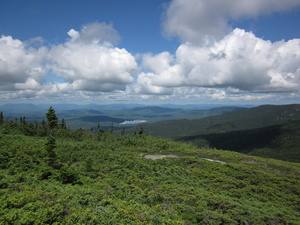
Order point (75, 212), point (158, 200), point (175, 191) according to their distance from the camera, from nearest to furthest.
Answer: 1. point (75, 212)
2. point (158, 200)
3. point (175, 191)

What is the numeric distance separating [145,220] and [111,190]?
10078 mm

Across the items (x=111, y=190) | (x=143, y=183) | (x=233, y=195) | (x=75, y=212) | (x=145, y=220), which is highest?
(x=75, y=212)

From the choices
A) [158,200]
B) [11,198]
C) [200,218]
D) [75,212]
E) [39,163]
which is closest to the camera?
[75,212]

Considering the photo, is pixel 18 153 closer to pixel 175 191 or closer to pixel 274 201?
pixel 175 191

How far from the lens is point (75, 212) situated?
45.6ft

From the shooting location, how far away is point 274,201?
1148 inches

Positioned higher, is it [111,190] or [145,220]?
[145,220]

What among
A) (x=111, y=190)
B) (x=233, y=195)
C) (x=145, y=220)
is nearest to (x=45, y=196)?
(x=111, y=190)

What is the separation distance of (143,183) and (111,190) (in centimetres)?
746

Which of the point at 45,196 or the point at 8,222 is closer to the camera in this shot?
the point at 8,222

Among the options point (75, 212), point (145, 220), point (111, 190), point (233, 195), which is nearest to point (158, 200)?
point (111, 190)

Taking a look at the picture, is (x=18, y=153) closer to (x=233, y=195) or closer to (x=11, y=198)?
(x=11, y=198)

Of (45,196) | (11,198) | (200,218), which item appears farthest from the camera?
(200,218)

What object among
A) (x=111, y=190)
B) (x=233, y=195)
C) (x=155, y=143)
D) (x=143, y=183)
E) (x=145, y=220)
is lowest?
(x=155, y=143)
